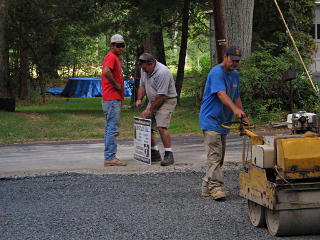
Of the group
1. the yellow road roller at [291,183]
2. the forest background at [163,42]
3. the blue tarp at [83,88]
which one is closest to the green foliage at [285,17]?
the forest background at [163,42]

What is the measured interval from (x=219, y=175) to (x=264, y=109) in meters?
7.92

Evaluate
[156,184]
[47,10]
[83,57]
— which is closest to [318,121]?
[156,184]

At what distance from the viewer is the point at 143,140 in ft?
32.2

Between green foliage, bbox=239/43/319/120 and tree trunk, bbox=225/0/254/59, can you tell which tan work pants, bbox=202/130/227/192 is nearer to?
green foliage, bbox=239/43/319/120

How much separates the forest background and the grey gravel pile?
6.85 metres

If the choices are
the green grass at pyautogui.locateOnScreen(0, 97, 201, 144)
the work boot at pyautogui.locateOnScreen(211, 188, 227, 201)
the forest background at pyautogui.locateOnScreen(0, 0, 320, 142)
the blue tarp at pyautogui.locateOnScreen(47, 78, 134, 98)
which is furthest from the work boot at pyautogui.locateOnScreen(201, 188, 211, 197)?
the blue tarp at pyautogui.locateOnScreen(47, 78, 134, 98)

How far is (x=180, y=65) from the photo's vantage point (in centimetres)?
2300

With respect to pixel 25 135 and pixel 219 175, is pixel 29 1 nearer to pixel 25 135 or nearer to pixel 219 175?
pixel 25 135

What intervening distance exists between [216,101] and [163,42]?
17851mm

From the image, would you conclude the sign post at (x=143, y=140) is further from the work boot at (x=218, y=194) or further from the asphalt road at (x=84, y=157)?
the work boot at (x=218, y=194)

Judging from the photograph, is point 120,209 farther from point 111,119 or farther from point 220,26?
point 220,26

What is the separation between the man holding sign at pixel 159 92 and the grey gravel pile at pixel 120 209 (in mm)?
928

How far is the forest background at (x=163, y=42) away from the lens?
15.4 m

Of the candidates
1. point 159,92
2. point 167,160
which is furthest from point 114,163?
point 159,92
